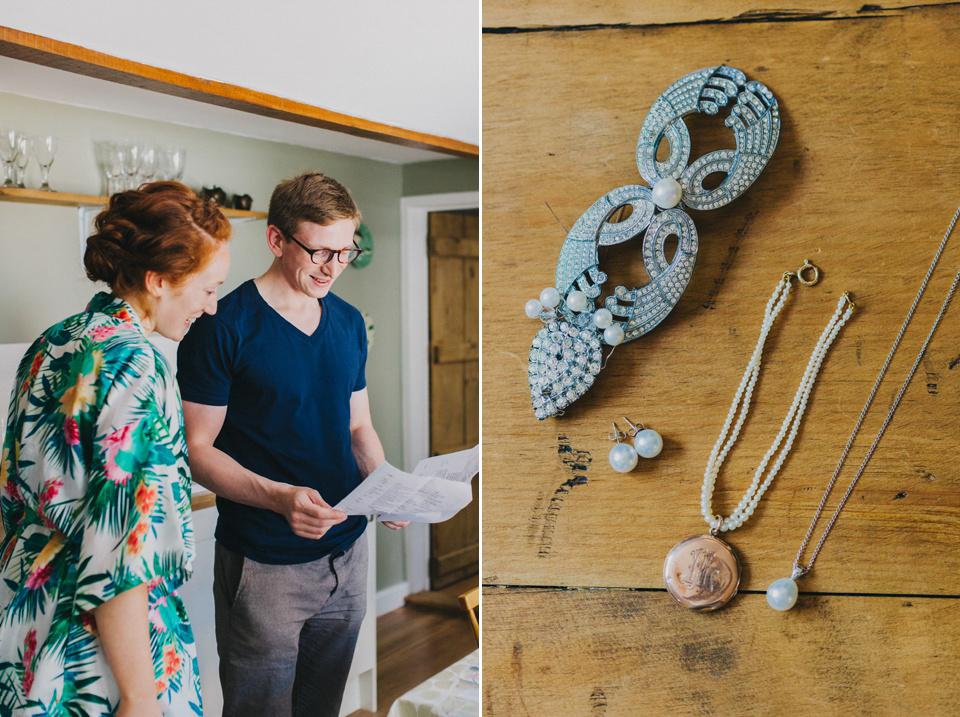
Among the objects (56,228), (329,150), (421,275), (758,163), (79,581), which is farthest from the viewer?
(421,275)

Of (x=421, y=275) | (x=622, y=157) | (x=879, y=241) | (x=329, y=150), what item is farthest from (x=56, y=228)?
(x=879, y=241)

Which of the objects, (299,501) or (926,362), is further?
(299,501)

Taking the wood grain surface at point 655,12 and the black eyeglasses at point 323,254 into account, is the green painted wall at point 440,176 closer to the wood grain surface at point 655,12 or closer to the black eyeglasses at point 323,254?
the black eyeglasses at point 323,254

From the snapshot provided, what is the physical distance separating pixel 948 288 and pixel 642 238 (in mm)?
219

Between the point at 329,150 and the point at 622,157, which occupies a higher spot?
the point at 329,150

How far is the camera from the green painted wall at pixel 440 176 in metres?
1.74

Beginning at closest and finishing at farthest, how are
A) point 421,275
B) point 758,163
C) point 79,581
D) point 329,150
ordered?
point 758,163 < point 79,581 < point 329,150 < point 421,275

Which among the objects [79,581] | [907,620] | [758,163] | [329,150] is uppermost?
[329,150]

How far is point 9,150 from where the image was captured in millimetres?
1288

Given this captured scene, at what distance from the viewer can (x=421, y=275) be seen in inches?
74.0

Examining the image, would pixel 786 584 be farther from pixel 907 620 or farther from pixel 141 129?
pixel 141 129

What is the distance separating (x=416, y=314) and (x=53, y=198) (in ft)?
2.69

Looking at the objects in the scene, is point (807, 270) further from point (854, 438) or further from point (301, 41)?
point (301, 41)

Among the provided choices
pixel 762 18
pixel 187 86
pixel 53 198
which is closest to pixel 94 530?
pixel 53 198
